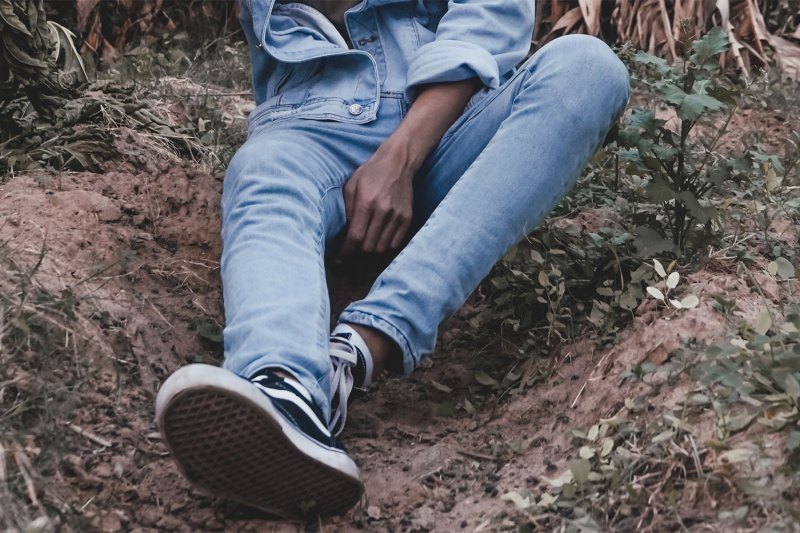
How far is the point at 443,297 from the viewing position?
212cm

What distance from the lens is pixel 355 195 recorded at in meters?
2.36

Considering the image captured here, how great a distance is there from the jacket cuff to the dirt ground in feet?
1.90

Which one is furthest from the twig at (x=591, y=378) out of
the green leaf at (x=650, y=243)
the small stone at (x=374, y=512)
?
Answer: the small stone at (x=374, y=512)

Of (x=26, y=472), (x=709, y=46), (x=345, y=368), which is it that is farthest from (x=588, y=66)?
(x=26, y=472)

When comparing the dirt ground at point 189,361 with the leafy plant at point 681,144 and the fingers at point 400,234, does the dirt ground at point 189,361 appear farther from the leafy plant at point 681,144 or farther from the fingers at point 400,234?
the fingers at point 400,234

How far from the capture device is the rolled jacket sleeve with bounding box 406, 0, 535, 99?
241 centimetres

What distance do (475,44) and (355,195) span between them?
49 cm

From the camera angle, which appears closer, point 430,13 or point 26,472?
point 26,472

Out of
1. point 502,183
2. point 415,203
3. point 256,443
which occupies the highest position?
point 502,183

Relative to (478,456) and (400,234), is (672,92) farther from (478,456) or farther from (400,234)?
(478,456)

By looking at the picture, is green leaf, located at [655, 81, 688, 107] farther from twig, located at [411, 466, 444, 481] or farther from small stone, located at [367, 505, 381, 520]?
small stone, located at [367, 505, 381, 520]

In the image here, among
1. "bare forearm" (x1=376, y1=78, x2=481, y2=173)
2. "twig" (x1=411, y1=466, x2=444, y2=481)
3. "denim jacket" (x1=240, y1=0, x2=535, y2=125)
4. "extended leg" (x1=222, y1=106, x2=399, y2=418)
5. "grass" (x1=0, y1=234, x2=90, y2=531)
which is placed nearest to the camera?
"grass" (x1=0, y1=234, x2=90, y2=531)

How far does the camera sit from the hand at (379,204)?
2.33 meters

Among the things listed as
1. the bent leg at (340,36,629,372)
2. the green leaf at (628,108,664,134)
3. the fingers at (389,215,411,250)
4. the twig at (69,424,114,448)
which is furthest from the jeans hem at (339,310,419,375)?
the green leaf at (628,108,664,134)
